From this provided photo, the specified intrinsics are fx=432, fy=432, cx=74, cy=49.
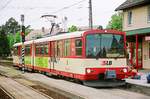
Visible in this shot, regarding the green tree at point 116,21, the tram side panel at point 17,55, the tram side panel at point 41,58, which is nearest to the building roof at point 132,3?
the tram side panel at point 41,58

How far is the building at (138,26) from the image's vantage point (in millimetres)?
33719

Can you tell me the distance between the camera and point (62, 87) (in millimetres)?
19906

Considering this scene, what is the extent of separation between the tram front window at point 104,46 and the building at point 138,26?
11478 millimetres

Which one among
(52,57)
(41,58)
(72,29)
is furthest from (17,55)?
(72,29)

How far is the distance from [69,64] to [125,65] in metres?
2.98

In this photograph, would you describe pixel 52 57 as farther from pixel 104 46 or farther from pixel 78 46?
pixel 104 46

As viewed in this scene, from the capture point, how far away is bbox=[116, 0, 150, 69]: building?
33719mm

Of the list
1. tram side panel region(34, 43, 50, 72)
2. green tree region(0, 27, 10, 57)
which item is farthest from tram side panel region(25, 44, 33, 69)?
green tree region(0, 27, 10, 57)

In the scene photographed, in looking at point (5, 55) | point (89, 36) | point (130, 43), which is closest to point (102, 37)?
point (89, 36)

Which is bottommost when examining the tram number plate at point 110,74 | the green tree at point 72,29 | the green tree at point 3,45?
the tram number plate at point 110,74

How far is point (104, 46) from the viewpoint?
2023cm

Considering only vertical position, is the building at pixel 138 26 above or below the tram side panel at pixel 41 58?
above

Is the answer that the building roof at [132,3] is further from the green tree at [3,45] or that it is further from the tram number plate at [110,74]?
the green tree at [3,45]

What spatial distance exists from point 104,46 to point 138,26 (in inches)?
611
